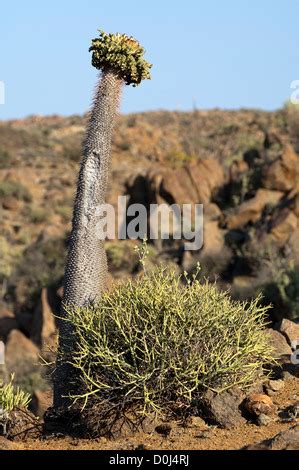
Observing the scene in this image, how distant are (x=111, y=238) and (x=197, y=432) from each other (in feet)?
40.7

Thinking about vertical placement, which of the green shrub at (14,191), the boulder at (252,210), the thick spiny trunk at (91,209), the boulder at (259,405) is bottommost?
the boulder at (259,405)

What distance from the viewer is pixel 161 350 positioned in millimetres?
5254

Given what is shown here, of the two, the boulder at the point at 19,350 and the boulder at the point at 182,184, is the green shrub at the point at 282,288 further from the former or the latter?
the boulder at the point at 182,184

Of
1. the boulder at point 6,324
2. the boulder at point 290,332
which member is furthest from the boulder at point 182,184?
the boulder at point 290,332

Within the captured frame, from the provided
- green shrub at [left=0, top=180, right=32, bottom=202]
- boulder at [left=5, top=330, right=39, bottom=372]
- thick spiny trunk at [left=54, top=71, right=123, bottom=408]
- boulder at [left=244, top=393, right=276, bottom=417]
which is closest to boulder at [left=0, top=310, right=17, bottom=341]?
boulder at [left=5, top=330, right=39, bottom=372]

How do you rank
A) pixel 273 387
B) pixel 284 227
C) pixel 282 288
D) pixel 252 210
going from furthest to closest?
pixel 252 210
pixel 284 227
pixel 282 288
pixel 273 387

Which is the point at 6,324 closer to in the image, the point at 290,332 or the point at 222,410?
the point at 290,332

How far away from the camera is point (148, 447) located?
4859 millimetres

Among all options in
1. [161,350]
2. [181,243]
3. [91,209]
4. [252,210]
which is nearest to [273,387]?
[161,350]

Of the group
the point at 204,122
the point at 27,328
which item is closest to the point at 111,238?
the point at 27,328

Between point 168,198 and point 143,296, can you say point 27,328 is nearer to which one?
point 168,198

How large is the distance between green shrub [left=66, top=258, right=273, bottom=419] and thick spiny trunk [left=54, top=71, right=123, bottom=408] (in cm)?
41

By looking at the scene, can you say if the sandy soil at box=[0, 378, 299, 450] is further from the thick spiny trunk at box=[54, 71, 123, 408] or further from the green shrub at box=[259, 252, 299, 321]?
the green shrub at box=[259, 252, 299, 321]

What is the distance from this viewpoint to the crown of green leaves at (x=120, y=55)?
6230 millimetres
